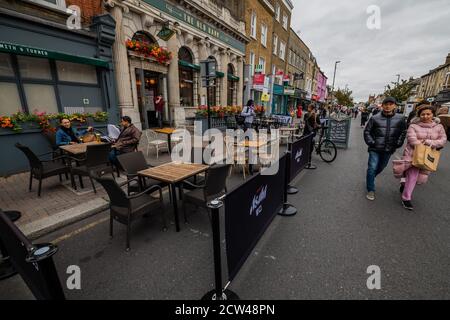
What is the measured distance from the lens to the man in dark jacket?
4137 mm

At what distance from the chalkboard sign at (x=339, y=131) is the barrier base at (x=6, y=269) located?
37.4 ft

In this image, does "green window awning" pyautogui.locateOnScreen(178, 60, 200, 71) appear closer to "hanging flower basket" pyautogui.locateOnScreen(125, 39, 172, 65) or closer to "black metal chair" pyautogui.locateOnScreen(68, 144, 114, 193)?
"hanging flower basket" pyautogui.locateOnScreen(125, 39, 172, 65)

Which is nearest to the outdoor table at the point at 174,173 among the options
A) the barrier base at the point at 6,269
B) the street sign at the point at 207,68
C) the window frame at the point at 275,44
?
the barrier base at the point at 6,269

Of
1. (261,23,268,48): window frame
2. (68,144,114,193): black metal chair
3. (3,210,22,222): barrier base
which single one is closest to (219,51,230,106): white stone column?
(261,23,268,48): window frame

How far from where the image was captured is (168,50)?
10.6 m

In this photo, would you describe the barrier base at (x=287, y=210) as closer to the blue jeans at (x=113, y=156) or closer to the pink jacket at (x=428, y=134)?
the pink jacket at (x=428, y=134)

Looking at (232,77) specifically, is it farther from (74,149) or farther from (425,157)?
(425,157)

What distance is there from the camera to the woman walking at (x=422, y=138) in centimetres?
380

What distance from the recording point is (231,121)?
15125 mm

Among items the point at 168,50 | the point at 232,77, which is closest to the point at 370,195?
the point at 168,50

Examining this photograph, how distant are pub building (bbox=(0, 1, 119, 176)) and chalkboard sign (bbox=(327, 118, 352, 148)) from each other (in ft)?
33.7

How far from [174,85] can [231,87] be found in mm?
7455

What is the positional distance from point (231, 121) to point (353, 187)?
1092cm
